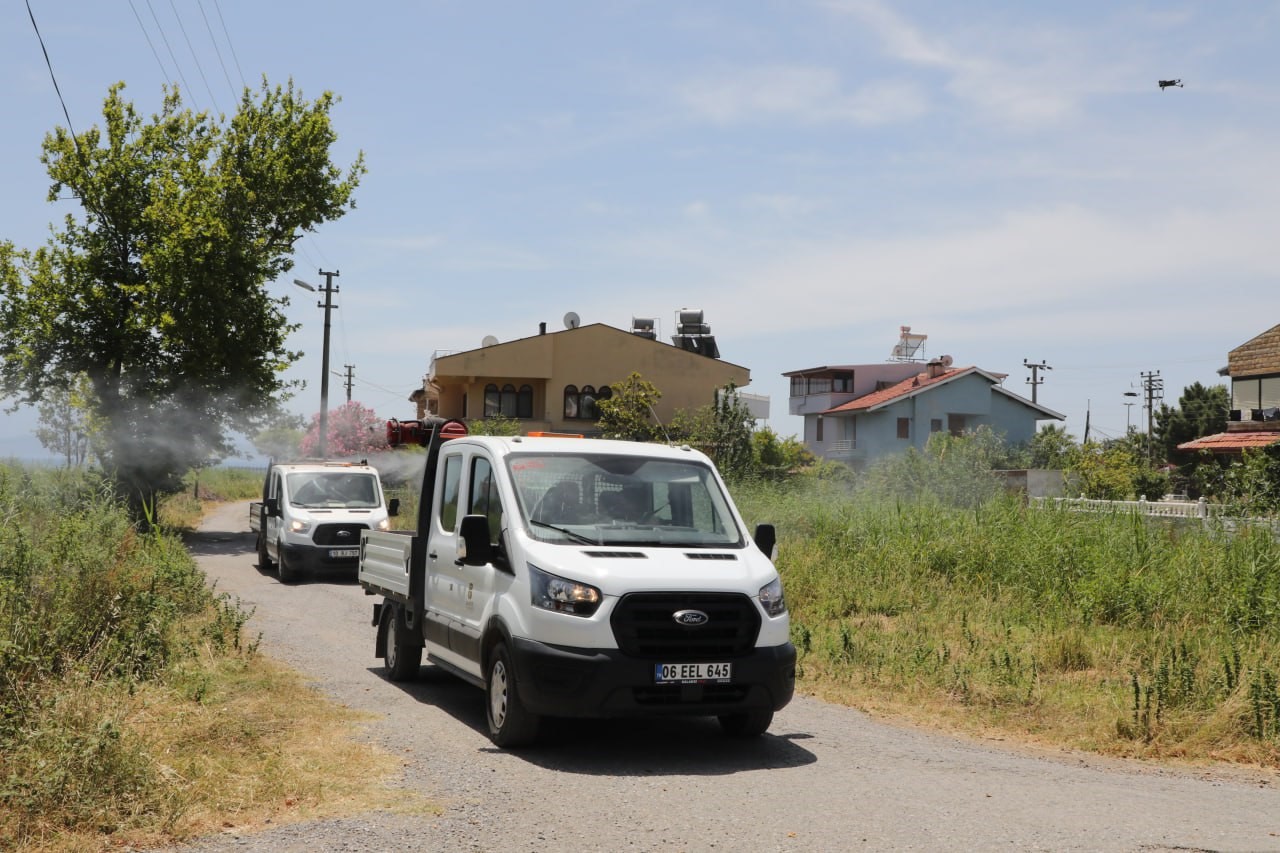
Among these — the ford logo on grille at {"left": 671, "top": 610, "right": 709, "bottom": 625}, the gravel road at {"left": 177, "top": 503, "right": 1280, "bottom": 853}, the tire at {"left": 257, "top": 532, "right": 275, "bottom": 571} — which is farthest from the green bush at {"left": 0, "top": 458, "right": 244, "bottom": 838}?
the tire at {"left": 257, "top": 532, "right": 275, "bottom": 571}

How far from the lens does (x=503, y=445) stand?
8977 mm

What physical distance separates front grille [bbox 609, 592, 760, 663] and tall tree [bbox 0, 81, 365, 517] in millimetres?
27128

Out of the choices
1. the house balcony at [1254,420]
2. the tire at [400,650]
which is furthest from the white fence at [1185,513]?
the house balcony at [1254,420]

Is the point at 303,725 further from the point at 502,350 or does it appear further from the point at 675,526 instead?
the point at 502,350

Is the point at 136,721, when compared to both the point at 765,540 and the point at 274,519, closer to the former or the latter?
the point at 765,540

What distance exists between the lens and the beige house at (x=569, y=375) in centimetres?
6041

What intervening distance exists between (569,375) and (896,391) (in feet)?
71.3

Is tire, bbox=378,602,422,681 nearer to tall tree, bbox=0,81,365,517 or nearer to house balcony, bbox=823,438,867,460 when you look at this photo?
tall tree, bbox=0,81,365,517

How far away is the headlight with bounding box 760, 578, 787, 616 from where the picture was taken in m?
7.89

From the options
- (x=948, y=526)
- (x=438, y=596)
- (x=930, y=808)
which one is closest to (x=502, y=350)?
(x=948, y=526)

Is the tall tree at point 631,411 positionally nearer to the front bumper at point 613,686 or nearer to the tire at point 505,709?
the tire at point 505,709

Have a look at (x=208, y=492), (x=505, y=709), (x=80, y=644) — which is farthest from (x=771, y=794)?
(x=208, y=492)

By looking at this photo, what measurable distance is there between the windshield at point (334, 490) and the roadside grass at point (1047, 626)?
28.4 feet

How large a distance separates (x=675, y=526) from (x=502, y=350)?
52.4m
